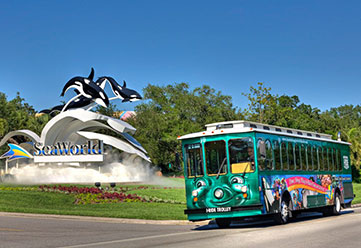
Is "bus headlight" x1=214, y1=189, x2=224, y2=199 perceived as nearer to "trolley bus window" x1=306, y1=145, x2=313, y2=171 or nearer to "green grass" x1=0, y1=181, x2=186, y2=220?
"green grass" x1=0, y1=181, x2=186, y2=220

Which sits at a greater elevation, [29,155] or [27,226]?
[29,155]

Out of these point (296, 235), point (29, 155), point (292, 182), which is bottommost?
point (296, 235)

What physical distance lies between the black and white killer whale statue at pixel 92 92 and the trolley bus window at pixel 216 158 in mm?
29558

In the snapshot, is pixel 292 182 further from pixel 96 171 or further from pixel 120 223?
pixel 96 171

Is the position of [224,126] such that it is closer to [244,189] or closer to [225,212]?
[244,189]

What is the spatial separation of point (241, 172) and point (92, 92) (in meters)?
31.9

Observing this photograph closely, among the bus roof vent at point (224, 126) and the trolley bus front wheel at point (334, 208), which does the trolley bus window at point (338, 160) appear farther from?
A: the bus roof vent at point (224, 126)

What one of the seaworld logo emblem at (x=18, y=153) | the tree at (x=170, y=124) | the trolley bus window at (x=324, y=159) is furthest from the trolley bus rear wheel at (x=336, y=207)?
the tree at (x=170, y=124)

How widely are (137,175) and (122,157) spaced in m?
3.33

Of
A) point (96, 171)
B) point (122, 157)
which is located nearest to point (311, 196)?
point (96, 171)

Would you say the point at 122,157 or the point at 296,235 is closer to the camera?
the point at 296,235

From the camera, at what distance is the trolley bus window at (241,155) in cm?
1647

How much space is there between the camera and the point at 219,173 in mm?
16703

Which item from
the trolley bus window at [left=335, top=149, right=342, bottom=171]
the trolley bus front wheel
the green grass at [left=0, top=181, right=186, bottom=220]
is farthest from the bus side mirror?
the trolley bus window at [left=335, top=149, right=342, bottom=171]
